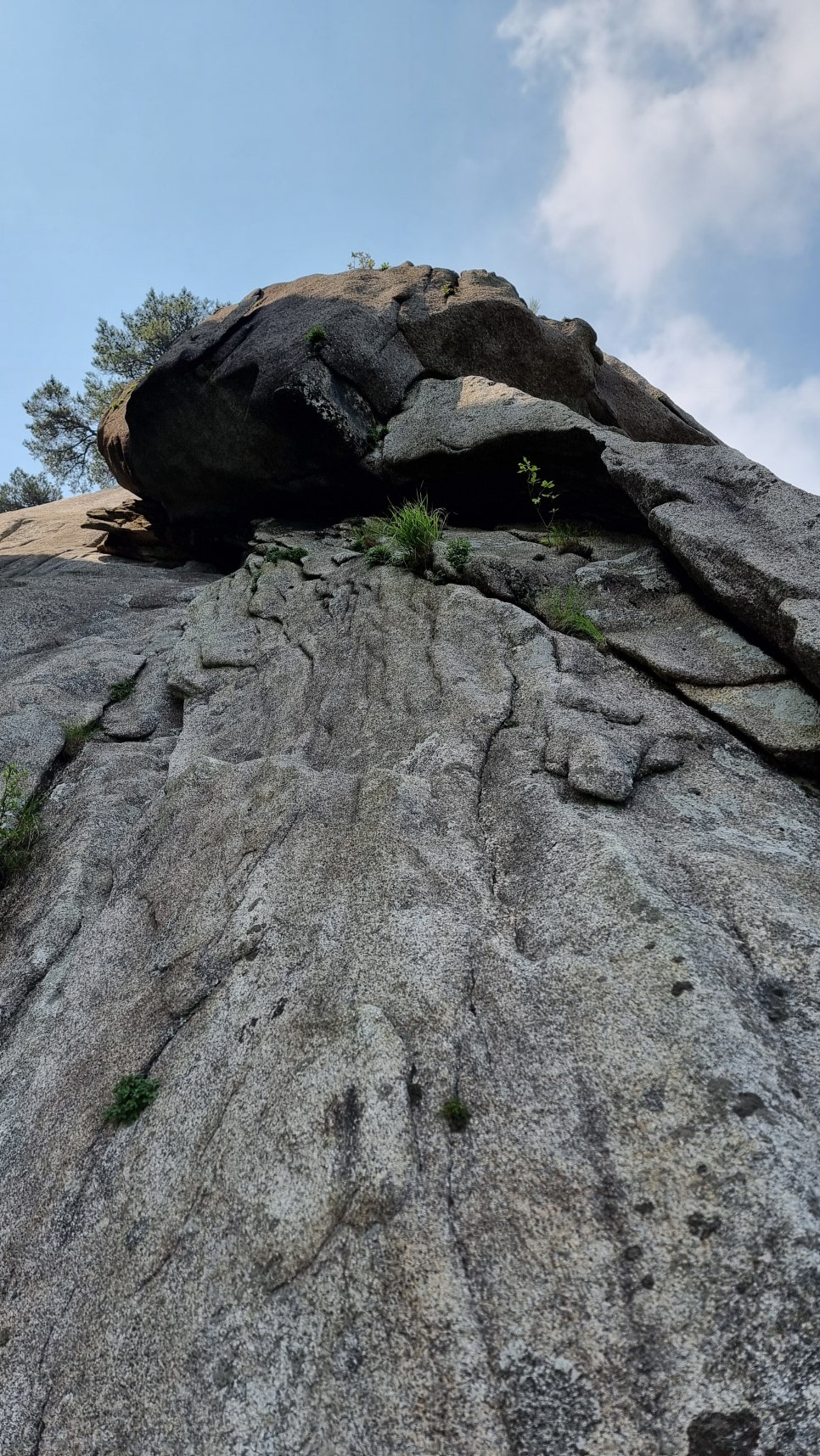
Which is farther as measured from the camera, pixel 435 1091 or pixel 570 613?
pixel 570 613

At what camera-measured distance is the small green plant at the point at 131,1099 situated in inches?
204

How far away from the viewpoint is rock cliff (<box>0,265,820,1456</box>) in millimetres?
3352

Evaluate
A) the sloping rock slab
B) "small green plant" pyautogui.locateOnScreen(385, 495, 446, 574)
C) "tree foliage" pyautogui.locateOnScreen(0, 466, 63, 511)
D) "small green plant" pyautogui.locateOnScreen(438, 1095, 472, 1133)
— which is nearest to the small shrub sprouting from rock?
"small green plant" pyautogui.locateOnScreen(438, 1095, 472, 1133)

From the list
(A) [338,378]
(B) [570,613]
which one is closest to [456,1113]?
(B) [570,613]

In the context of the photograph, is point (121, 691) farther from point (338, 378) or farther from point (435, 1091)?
point (435, 1091)

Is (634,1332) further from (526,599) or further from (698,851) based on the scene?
(526,599)

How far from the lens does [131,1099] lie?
5230 millimetres

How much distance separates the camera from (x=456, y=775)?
7066 millimetres

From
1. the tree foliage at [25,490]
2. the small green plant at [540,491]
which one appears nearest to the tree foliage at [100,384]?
the tree foliage at [25,490]

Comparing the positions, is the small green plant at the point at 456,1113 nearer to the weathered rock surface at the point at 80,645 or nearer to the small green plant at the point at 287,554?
the weathered rock surface at the point at 80,645

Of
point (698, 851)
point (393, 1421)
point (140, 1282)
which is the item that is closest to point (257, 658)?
point (698, 851)

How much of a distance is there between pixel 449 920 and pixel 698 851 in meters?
1.95

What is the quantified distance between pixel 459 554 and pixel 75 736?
19.8 feet

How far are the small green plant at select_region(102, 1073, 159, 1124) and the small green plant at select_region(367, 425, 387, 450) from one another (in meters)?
12.8
